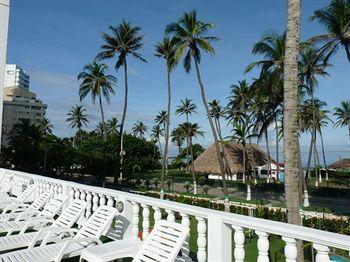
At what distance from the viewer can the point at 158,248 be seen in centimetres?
330

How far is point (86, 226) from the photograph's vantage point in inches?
175

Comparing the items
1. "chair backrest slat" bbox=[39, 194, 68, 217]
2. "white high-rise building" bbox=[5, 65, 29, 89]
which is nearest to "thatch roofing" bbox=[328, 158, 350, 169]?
"chair backrest slat" bbox=[39, 194, 68, 217]

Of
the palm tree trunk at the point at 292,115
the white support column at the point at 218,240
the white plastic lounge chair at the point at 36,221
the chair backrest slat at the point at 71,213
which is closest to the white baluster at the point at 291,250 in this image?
the white support column at the point at 218,240

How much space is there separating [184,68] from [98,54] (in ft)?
45.1

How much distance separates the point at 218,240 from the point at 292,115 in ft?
11.0

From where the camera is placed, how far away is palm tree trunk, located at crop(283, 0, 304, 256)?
19.0ft

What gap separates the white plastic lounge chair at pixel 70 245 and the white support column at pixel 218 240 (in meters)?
1.49

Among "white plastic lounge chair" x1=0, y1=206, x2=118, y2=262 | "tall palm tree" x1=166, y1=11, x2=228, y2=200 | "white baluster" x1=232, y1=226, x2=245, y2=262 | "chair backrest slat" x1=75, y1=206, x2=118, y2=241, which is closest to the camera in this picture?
"white baluster" x1=232, y1=226, x2=245, y2=262

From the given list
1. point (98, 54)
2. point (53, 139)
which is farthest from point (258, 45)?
point (53, 139)

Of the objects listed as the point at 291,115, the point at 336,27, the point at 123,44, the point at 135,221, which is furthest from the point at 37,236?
the point at 123,44

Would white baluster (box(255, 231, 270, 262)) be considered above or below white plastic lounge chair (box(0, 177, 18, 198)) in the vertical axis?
below

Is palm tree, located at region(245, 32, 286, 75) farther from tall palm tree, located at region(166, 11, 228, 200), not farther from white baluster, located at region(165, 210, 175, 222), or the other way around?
white baluster, located at region(165, 210, 175, 222)

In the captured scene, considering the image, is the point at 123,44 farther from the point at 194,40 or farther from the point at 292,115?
the point at 292,115

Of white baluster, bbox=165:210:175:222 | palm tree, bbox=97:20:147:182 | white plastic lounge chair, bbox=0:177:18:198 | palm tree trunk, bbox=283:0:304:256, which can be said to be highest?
palm tree, bbox=97:20:147:182
